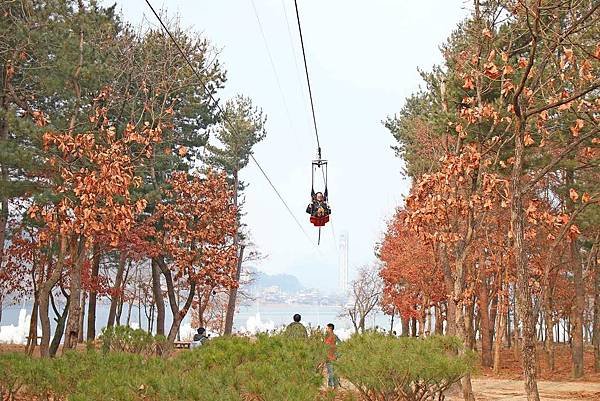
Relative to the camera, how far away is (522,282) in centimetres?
989

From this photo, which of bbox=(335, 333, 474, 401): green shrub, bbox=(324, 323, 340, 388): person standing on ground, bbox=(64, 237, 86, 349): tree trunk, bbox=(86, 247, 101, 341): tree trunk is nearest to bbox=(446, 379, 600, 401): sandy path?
bbox=(324, 323, 340, 388): person standing on ground

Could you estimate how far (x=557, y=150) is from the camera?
1073 inches

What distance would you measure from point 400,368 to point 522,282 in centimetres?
238

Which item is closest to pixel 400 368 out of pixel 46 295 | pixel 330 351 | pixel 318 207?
pixel 330 351

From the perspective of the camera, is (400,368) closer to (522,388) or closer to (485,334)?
(522,388)

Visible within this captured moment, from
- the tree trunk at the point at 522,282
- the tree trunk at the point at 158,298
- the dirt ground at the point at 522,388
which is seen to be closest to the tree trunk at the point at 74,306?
the dirt ground at the point at 522,388

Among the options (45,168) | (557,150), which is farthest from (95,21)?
(557,150)

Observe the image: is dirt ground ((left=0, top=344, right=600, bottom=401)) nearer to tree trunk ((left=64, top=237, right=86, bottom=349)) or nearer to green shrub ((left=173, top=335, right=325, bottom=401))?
green shrub ((left=173, top=335, right=325, bottom=401))

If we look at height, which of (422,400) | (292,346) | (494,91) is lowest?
(422,400)

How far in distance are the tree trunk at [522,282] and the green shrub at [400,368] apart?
3.66 feet

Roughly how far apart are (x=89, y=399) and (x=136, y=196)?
16.5 metres

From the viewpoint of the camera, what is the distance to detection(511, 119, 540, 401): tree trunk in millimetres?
9602

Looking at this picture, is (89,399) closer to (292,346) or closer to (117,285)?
(292,346)

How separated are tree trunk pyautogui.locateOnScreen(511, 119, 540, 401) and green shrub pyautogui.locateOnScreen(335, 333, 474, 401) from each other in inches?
43.9
